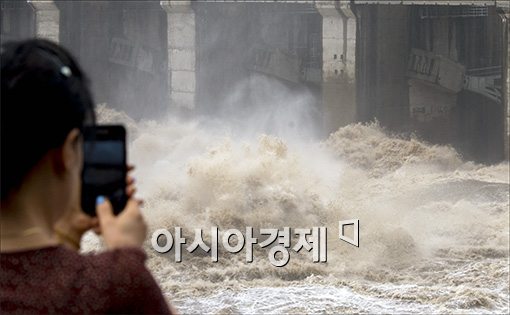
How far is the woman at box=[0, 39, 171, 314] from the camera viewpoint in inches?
54.9

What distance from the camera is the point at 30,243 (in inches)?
55.7

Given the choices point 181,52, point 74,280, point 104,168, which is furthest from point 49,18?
point 74,280

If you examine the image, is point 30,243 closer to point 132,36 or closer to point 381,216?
point 381,216

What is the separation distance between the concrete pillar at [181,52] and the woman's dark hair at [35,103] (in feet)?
74.3

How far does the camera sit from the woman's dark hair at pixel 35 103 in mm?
1391

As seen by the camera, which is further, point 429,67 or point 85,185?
point 429,67

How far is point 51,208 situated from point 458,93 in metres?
21.8

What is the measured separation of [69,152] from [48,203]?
78 millimetres

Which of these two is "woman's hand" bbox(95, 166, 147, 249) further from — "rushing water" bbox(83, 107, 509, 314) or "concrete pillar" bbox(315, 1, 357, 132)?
"concrete pillar" bbox(315, 1, 357, 132)

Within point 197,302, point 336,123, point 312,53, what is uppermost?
point 312,53

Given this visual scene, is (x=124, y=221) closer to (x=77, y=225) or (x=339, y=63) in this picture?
(x=77, y=225)

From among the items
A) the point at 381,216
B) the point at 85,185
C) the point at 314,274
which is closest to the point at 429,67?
the point at 381,216

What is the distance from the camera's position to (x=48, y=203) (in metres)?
1.44
